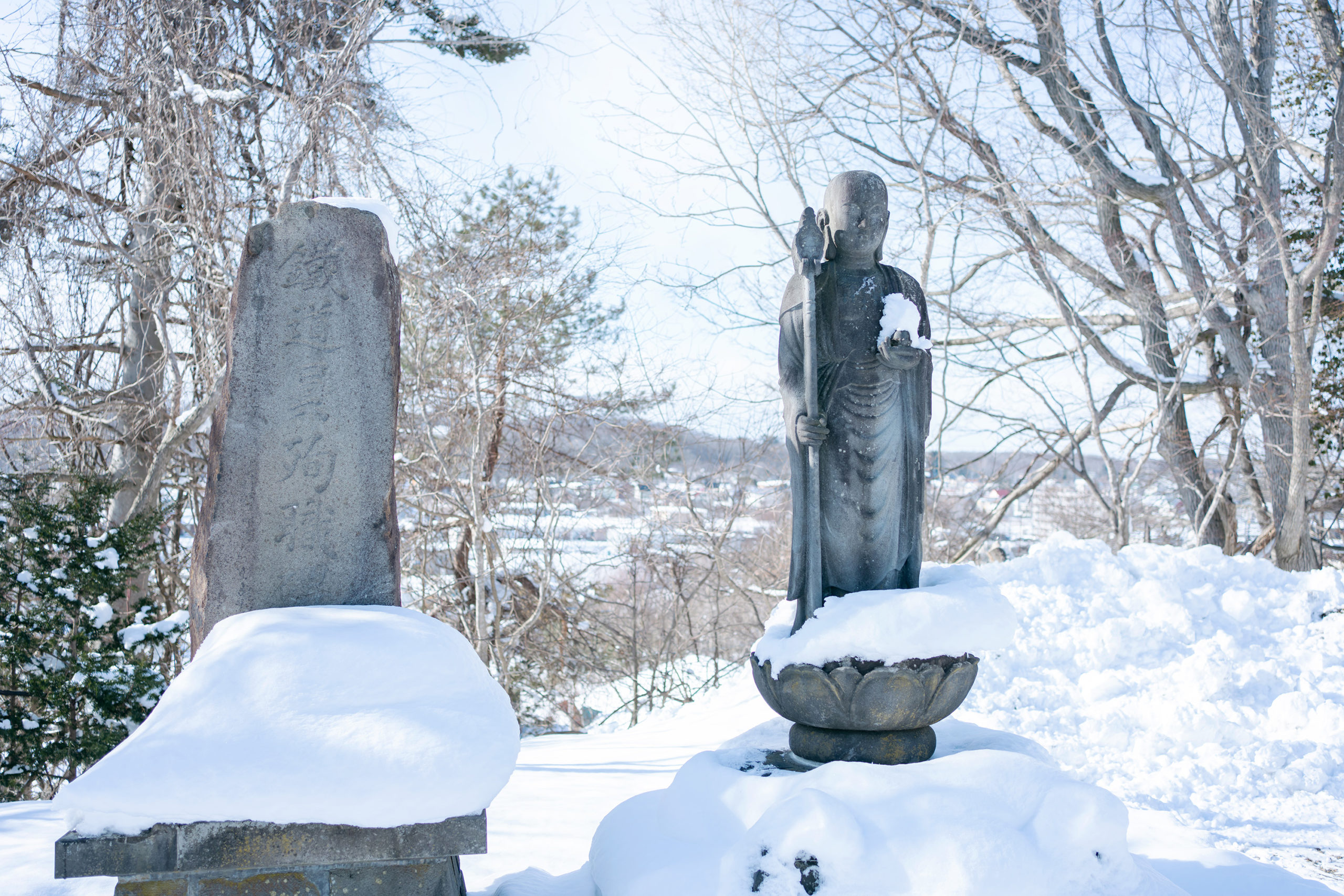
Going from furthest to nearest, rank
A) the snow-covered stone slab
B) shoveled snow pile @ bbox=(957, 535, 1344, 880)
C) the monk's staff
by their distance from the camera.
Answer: shoveled snow pile @ bbox=(957, 535, 1344, 880), the monk's staff, the snow-covered stone slab

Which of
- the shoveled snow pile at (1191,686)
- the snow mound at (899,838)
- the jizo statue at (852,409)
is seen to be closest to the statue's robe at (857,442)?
the jizo statue at (852,409)

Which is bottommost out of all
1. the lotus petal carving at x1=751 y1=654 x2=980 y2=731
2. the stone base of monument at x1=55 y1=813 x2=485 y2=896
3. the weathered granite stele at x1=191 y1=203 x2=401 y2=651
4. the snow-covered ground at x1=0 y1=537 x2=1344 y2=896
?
the snow-covered ground at x1=0 y1=537 x2=1344 y2=896

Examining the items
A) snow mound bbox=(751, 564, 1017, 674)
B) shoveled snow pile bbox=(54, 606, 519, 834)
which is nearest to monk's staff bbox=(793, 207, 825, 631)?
snow mound bbox=(751, 564, 1017, 674)

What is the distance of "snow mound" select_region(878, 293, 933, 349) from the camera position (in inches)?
126

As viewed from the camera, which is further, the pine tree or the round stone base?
the pine tree

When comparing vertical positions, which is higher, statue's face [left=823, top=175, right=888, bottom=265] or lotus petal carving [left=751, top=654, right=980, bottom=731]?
statue's face [left=823, top=175, right=888, bottom=265]

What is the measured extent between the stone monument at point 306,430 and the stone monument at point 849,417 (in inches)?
60.6

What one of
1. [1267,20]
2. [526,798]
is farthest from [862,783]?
[1267,20]

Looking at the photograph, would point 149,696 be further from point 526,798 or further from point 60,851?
point 60,851

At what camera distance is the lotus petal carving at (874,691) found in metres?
2.82

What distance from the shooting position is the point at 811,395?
3.14 meters

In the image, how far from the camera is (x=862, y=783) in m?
2.52

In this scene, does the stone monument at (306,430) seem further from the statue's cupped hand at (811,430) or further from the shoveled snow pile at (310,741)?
the statue's cupped hand at (811,430)

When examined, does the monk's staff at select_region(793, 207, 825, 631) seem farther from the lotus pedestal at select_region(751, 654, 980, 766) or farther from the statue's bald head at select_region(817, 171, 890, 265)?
the lotus pedestal at select_region(751, 654, 980, 766)
